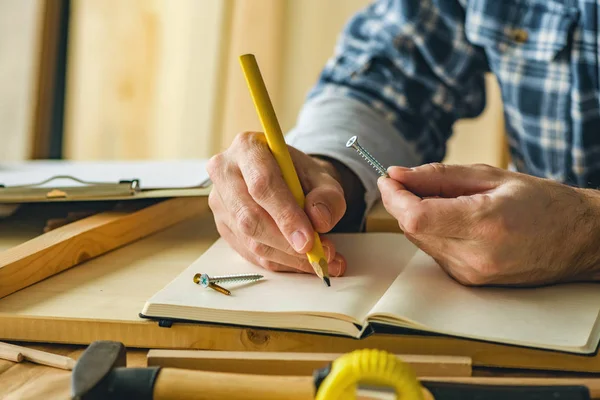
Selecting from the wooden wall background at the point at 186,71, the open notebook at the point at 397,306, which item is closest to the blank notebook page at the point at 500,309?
the open notebook at the point at 397,306

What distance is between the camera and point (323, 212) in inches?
30.1

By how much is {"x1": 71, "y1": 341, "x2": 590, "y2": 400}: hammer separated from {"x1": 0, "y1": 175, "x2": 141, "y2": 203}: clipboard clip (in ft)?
1.49

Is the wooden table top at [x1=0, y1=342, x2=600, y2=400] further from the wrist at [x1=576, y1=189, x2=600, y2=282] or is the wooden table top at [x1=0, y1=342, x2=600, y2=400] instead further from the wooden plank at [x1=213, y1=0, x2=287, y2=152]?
the wooden plank at [x1=213, y1=0, x2=287, y2=152]

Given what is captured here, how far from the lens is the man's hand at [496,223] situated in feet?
2.22

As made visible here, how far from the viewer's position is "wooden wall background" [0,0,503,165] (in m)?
2.33

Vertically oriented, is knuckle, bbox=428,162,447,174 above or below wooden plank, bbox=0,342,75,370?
above

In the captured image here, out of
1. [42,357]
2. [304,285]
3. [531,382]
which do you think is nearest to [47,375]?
[42,357]

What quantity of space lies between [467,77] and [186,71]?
126cm

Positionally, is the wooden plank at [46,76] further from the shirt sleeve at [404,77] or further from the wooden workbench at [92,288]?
the wooden workbench at [92,288]

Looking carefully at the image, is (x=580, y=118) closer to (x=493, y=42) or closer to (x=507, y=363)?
(x=493, y=42)

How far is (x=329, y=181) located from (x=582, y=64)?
0.59 metres

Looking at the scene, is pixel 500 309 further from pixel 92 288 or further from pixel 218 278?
pixel 92 288

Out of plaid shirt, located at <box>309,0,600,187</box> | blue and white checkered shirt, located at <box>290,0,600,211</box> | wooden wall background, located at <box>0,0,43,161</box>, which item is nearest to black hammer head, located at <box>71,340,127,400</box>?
blue and white checkered shirt, located at <box>290,0,600,211</box>

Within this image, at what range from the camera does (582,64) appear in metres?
1.18
